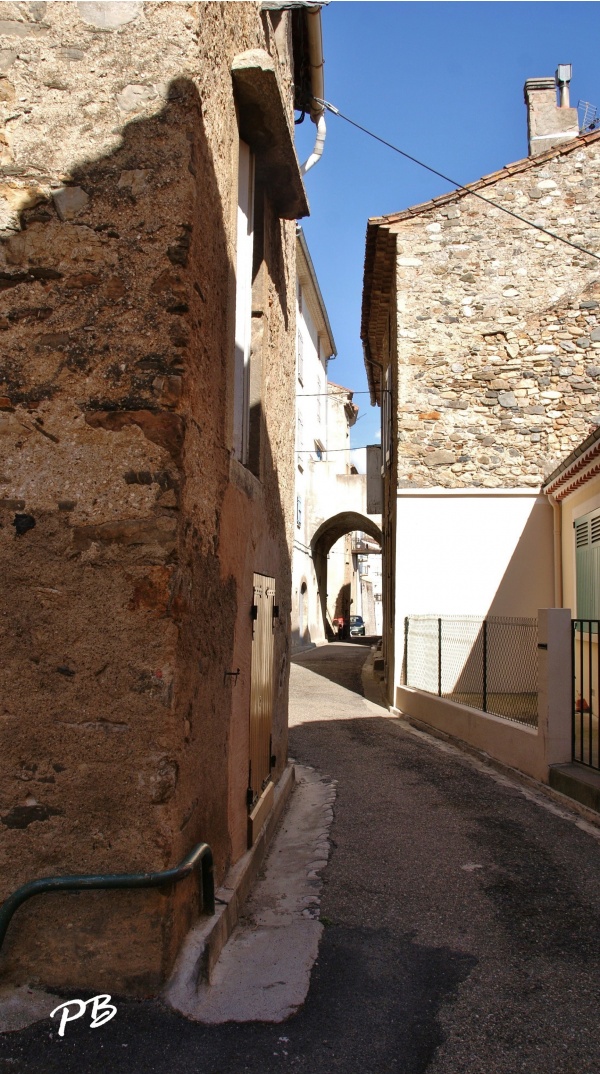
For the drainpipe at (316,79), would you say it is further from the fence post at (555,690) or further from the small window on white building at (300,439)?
the small window on white building at (300,439)

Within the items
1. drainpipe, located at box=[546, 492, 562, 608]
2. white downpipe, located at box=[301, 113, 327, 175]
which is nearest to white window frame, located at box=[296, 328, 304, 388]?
drainpipe, located at box=[546, 492, 562, 608]

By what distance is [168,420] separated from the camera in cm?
301

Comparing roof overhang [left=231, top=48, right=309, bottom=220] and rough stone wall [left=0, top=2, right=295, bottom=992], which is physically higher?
roof overhang [left=231, top=48, right=309, bottom=220]

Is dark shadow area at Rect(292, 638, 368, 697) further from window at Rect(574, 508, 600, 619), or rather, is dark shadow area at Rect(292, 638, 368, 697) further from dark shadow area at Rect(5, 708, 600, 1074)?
dark shadow area at Rect(5, 708, 600, 1074)

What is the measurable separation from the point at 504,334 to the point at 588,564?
410cm

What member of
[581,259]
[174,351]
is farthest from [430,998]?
[581,259]

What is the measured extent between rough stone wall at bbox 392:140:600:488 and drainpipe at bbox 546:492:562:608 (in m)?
0.53

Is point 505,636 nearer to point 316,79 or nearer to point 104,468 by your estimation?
point 316,79

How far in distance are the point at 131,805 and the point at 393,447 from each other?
1024cm

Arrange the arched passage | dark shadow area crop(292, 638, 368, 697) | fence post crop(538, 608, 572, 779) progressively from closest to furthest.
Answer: fence post crop(538, 608, 572, 779), dark shadow area crop(292, 638, 368, 697), the arched passage

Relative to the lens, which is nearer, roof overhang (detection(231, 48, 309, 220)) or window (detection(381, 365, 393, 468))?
roof overhang (detection(231, 48, 309, 220))

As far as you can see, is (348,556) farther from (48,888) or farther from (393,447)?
(48,888)

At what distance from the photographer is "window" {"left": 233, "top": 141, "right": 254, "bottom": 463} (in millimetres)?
4426

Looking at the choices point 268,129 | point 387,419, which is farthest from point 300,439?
point 268,129
